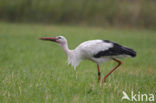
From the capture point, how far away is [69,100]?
408 centimetres

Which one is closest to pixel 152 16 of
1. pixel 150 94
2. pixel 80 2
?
pixel 80 2

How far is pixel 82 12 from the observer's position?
25531 millimetres

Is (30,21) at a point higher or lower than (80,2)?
lower

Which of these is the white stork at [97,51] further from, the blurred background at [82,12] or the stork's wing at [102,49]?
the blurred background at [82,12]

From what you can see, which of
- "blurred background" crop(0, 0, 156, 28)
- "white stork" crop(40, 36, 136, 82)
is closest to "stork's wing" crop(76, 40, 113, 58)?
"white stork" crop(40, 36, 136, 82)

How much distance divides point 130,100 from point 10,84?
200 centimetres

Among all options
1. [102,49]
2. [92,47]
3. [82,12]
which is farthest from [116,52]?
[82,12]

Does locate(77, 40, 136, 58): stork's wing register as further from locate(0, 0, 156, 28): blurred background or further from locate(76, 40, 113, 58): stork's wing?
locate(0, 0, 156, 28): blurred background

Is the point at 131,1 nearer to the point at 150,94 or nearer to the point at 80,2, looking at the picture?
the point at 80,2

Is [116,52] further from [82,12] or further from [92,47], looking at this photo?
[82,12]

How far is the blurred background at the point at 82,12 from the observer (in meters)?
24.8

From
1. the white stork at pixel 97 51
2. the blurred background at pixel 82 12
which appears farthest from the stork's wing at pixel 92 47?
the blurred background at pixel 82 12

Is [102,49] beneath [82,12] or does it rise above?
above

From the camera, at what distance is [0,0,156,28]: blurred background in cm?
2477
